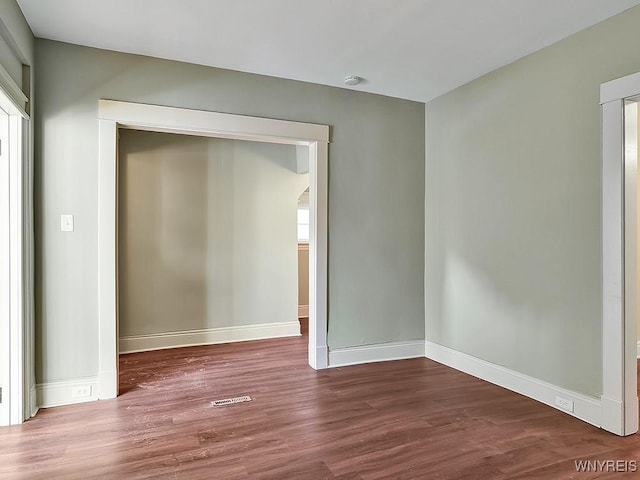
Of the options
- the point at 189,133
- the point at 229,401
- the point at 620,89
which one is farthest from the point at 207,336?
the point at 620,89

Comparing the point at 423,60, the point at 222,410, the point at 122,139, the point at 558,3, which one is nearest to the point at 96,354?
the point at 222,410

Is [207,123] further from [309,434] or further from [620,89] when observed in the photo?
[620,89]

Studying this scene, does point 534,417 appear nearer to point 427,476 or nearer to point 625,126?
point 427,476

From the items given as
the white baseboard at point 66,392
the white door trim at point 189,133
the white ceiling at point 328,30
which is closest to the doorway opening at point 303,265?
the white door trim at point 189,133

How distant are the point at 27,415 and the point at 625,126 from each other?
4.12m

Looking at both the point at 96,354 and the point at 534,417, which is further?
the point at 96,354

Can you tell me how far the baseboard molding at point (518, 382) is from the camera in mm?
2730

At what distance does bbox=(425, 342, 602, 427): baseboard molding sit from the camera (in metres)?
2.73

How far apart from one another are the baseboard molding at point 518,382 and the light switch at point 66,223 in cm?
331

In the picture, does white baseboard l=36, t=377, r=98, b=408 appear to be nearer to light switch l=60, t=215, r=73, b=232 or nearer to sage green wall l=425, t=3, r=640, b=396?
light switch l=60, t=215, r=73, b=232

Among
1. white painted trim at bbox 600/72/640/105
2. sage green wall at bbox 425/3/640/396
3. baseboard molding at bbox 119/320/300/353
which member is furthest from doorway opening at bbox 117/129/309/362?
white painted trim at bbox 600/72/640/105

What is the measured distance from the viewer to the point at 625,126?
2.54m

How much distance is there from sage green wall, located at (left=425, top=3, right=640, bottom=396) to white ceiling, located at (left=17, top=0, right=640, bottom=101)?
0.77ft

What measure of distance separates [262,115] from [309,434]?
8.24 ft
